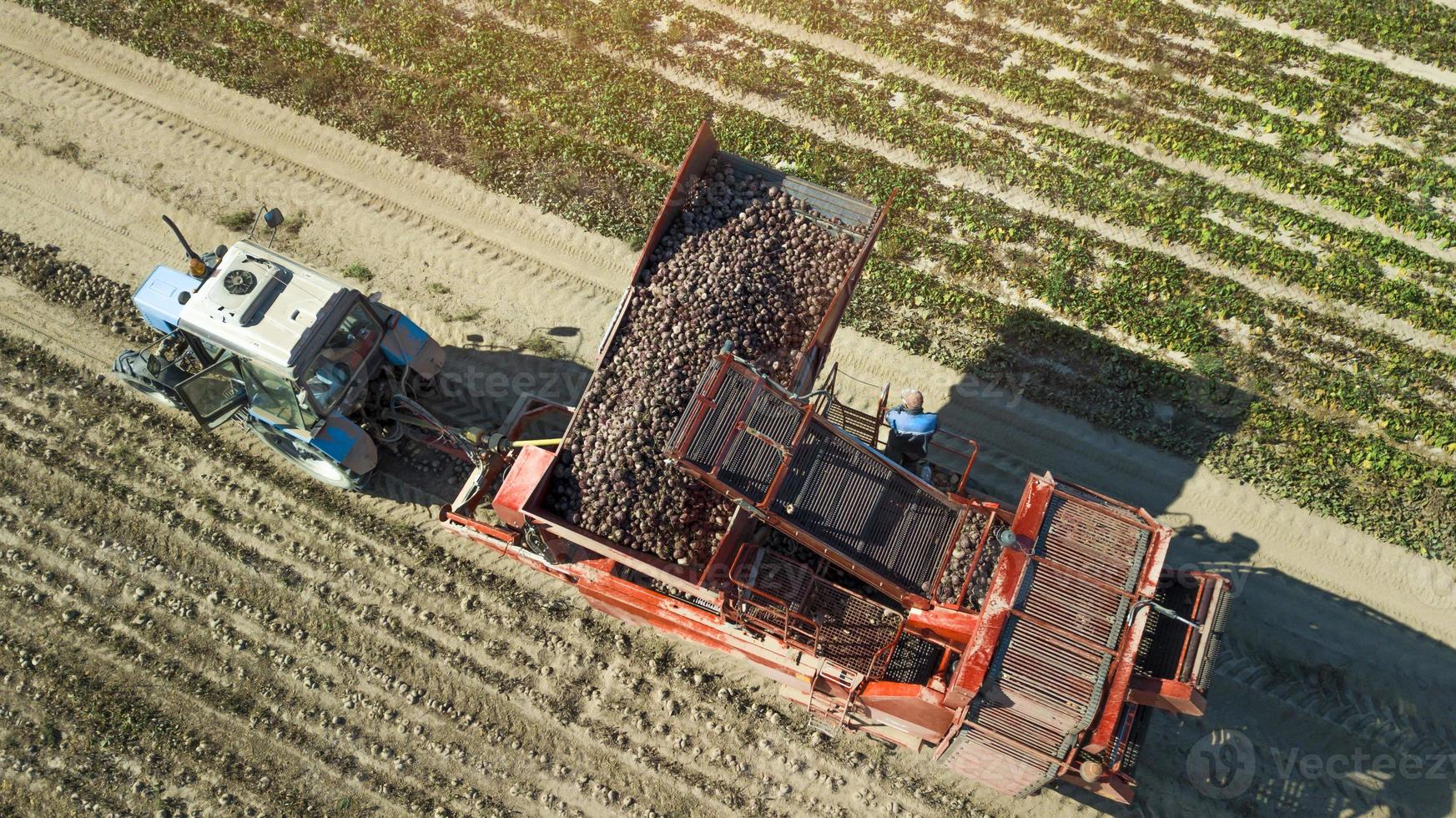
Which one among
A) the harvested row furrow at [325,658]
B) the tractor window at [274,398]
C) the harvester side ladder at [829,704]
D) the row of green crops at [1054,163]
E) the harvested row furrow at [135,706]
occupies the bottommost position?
the harvested row furrow at [135,706]

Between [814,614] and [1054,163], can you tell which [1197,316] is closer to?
[1054,163]

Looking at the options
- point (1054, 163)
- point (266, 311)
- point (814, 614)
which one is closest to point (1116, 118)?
point (1054, 163)

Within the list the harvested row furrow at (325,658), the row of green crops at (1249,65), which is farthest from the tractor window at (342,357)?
the row of green crops at (1249,65)

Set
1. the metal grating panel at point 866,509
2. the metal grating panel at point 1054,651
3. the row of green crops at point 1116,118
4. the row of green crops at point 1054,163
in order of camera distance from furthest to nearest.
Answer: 1. the row of green crops at point 1116,118
2. the row of green crops at point 1054,163
3. the metal grating panel at point 866,509
4. the metal grating panel at point 1054,651

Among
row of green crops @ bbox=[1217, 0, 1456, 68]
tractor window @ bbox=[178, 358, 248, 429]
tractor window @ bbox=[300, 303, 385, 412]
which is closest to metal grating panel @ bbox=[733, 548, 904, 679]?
tractor window @ bbox=[300, 303, 385, 412]

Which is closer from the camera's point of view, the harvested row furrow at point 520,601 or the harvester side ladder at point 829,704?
the harvester side ladder at point 829,704

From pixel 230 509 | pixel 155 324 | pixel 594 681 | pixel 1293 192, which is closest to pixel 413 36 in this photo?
pixel 155 324

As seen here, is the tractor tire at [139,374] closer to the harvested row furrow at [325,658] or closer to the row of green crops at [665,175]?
the harvested row furrow at [325,658]
